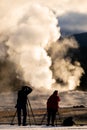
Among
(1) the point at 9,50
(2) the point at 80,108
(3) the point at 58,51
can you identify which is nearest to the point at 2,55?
(1) the point at 9,50

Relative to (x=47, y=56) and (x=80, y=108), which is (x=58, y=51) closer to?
(x=47, y=56)

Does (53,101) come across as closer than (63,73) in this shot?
Yes

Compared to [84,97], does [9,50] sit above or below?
above

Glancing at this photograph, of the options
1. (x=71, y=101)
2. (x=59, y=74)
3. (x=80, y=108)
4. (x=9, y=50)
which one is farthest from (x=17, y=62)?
(x=80, y=108)

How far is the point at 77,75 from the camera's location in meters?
81.2

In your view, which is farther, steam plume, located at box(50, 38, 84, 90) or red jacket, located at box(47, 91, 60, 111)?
steam plume, located at box(50, 38, 84, 90)

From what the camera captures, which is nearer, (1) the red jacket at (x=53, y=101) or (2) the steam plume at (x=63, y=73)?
(1) the red jacket at (x=53, y=101)

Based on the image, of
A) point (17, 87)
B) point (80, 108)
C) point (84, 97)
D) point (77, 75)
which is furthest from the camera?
point (77, 75)

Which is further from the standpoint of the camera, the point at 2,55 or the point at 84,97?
the point at 2,55

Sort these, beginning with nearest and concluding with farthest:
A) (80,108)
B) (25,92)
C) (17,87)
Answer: (25,92) → (80,108) → (17,87)

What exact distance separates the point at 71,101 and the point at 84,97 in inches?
120

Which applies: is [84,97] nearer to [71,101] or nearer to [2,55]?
[71,101]

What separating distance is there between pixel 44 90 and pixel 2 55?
8.07 metres

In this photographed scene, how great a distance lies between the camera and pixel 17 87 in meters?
73.6
